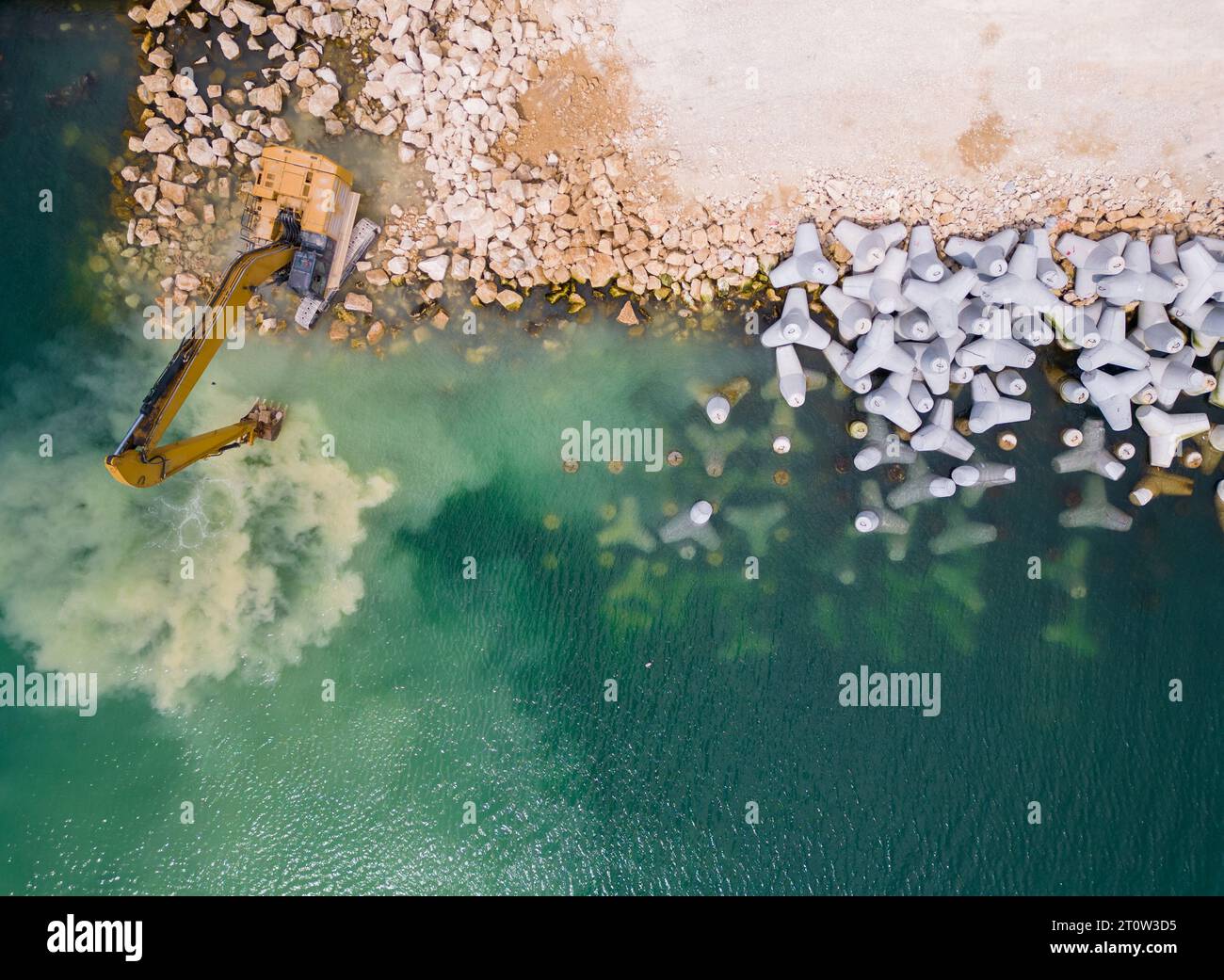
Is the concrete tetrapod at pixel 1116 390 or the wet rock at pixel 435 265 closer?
the concrete tetrapod at pixel 1116 390

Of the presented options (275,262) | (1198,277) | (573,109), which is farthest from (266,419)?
(1198,277)

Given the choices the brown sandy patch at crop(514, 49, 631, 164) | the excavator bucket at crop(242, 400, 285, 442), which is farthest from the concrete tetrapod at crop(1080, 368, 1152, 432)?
the excavator bucket at crop(242, 400, 285, 442)

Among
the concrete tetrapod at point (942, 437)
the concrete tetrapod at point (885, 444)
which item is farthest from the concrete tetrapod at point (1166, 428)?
the concrete tetrapod at point (885, 444)

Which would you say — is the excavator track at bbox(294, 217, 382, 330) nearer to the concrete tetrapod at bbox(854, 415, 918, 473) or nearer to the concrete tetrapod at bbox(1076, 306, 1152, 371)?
the concrete tetrapod at bbox(854, 415, 918, 473)

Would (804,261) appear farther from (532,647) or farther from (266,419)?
(266,419)

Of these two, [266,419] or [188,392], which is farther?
[266,419]

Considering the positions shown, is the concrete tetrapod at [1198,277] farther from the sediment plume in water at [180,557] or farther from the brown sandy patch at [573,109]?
the sediment plume in water at [180,557]
